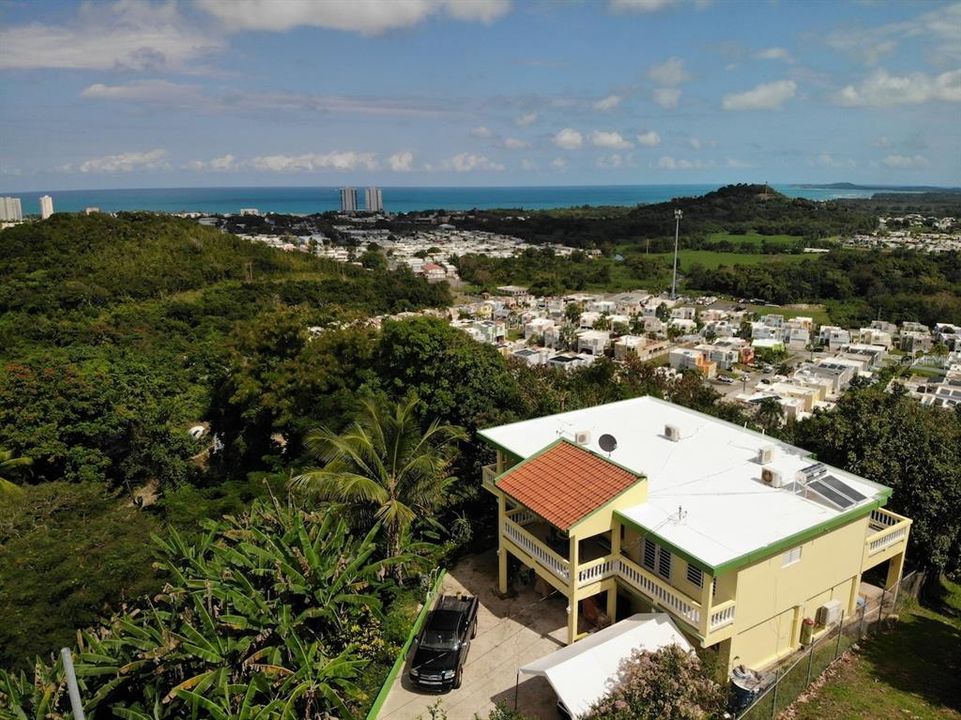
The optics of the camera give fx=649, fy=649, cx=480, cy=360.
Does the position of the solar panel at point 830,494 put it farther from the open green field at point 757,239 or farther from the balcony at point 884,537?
the open green field at point 757,239

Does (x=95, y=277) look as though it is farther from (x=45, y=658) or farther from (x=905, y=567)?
(x=905, y=567)

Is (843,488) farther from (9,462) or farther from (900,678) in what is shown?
(9,462)

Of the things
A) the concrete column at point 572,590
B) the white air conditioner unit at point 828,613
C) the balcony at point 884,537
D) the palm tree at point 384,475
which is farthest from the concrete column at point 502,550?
the balcony at point 884,537

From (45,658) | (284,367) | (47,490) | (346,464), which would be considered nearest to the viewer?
(45,658)

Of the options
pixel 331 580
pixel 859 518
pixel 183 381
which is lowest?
pixel 183 381

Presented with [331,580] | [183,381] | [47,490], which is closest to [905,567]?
[331,580]

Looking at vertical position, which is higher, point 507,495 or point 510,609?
point 507,495

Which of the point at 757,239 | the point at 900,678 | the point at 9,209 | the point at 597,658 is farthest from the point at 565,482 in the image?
the point at 9,209
